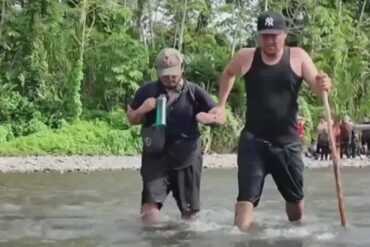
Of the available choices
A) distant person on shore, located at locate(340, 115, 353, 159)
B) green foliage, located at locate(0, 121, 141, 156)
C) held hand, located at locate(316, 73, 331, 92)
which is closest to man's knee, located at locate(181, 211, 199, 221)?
held hand, located at locate(316, 73, 331, 92)

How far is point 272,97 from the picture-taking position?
26.5 feet

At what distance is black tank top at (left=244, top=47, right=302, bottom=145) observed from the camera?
26.4 ft

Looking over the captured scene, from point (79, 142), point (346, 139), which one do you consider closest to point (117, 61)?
point (79, 142)

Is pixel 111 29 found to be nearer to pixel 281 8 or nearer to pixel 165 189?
pixel 281 8

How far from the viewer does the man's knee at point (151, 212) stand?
352 inches

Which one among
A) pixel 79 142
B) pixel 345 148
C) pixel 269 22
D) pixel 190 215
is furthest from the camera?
pixel 345 148

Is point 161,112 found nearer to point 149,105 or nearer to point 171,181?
point 149,105

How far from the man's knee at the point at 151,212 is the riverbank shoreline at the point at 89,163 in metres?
12.9

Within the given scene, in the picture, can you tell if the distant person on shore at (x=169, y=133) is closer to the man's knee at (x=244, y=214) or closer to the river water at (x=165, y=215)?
the river water at (x=165, y=215)

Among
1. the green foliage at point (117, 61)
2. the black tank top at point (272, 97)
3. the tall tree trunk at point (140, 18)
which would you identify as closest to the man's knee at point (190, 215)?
the black tank top at point (272, 97)

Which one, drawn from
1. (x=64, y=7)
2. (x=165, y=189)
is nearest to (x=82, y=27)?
(x=64, y=7)

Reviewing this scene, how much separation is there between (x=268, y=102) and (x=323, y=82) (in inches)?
18.4

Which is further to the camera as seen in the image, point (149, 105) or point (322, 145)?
point (322, 145)

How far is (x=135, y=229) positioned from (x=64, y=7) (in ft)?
80.3
